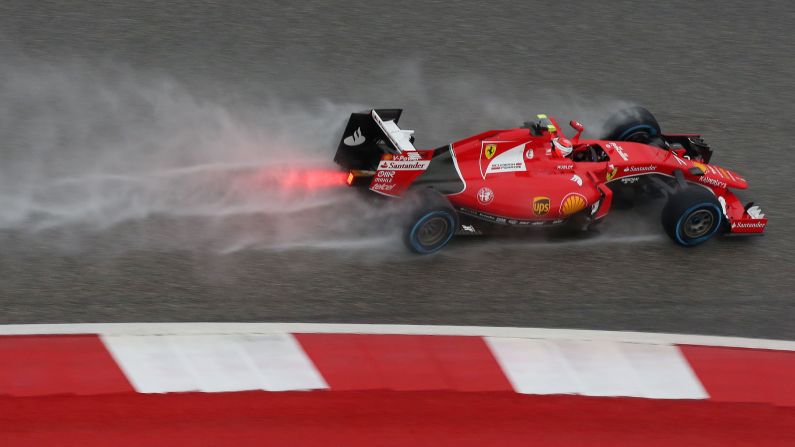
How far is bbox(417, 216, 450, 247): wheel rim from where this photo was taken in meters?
6.24

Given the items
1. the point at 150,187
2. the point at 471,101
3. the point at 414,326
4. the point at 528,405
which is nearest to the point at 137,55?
the point at 150,187

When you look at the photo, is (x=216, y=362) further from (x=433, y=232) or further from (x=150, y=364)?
(x=433, y=232)

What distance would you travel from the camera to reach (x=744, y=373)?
5734 mm

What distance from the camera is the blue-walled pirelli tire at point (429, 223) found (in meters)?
6.12

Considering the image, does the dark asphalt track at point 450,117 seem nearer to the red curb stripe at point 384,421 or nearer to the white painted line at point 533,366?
the white painted line at point 533,366

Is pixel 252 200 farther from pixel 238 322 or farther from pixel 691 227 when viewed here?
pixel 691 227

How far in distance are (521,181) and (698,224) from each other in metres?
1.48

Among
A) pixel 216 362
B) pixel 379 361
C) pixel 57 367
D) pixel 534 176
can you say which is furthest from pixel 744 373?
pixel 57 367

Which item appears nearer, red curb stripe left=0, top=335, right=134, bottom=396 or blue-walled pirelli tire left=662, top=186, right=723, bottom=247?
red curb stripe left=0, top=335, right=134, bottom=396

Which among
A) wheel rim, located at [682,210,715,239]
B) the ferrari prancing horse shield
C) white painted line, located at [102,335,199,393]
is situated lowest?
white painted line, located at [102,335,199,393]

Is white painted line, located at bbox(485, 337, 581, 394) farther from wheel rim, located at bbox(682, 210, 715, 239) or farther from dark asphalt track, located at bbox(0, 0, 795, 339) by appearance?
wheel rim, located at bbox(682, 210, 715, 239)

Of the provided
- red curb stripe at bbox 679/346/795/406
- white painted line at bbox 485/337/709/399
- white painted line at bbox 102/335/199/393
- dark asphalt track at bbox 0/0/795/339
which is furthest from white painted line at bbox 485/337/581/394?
white painted line at bbox 102/335/199/393

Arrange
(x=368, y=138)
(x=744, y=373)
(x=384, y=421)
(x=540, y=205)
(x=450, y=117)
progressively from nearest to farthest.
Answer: (x=384, y=421) < (x=744, y=373) < (x=540, y=205) < (x=368, y=138) < (x=450, y=117)

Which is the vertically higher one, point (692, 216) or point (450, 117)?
point (450, 117)
